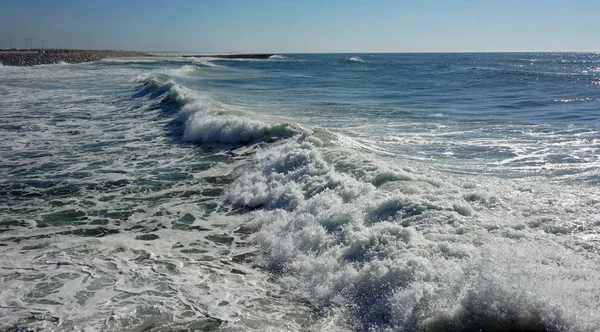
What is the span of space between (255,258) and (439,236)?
2.48 metres

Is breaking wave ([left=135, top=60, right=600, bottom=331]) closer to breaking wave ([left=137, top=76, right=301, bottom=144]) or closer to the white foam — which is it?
the white foam

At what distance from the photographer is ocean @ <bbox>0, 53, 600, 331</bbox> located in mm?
4836

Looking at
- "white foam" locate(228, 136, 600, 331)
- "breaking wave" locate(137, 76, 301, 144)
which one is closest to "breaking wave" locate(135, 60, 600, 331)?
"white foam" locate(228, 136, 600, 331)

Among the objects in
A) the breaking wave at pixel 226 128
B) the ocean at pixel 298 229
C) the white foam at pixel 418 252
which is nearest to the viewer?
the white foam at pixel 418 252

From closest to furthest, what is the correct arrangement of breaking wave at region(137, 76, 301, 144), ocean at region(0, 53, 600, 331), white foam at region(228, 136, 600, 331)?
white foam at region(228, 136, 600, 331)
ocean at region(0, 53, 600, 331)
breaking wave at region(137, 76, 301, 144)

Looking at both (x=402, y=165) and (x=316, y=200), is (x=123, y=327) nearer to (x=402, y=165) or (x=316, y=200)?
(x=316, y=200)

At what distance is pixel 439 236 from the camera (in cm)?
610

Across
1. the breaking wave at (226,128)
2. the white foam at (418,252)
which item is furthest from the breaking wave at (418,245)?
the breaking wave at (226,128)

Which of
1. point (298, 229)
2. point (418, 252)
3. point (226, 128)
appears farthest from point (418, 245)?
point (226, 128)

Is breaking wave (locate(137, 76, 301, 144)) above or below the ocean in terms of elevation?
above

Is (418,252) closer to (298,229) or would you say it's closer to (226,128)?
(298,229)

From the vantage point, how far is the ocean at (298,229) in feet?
15.9

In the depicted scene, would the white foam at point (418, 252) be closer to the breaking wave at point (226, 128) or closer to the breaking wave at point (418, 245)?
the breaking wave at point (418, 245)

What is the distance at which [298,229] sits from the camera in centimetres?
714
